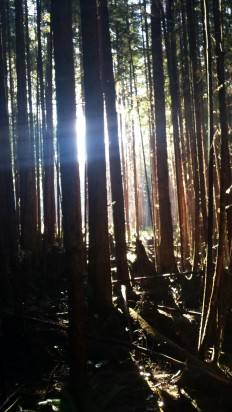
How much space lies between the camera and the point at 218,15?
3.91 meters

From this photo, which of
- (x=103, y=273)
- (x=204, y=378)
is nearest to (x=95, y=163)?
(x=103, y=273)

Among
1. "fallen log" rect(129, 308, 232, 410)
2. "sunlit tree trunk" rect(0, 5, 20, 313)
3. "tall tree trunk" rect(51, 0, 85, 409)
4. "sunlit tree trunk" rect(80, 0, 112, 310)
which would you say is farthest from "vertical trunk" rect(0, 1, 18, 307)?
"fallen log" rect(129, 308, 232, 410)

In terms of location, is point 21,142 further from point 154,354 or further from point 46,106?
point 154,354

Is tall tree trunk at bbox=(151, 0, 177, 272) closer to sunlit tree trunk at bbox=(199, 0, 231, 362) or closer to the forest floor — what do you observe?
the forest floor

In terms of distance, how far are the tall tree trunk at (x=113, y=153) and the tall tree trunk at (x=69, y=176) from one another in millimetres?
3913

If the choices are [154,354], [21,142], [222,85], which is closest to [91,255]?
[154,354]

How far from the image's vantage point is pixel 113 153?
25.4 feet

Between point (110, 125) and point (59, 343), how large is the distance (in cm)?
403

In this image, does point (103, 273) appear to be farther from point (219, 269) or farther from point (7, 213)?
point (219, 269)

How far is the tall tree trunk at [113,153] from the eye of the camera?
7527 mm

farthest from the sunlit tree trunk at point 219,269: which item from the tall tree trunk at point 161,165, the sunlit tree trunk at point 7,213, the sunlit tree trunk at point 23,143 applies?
the tall tree trunk at point 161,165

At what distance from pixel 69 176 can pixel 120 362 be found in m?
2.75

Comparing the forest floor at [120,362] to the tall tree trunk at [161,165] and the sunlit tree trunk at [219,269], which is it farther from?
the tall tree trunk at [161,165]

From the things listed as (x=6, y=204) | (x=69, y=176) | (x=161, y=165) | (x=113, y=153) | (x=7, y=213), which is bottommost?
(x=7, y=213)
